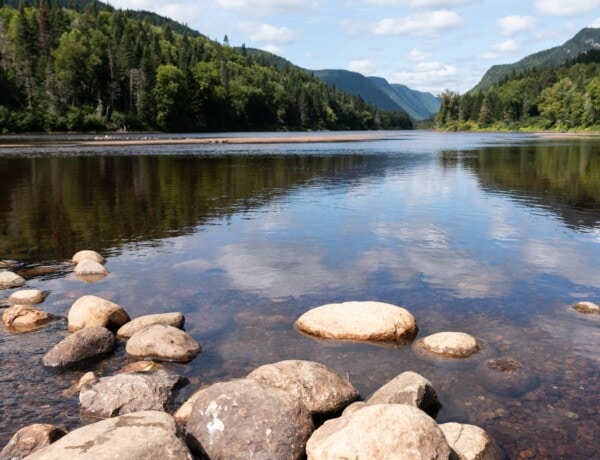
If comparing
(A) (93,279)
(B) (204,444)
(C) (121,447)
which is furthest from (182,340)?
(A) (93,279)

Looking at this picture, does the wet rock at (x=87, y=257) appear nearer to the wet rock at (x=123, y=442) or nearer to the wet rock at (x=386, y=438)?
the wet rock at (x=123, y=442)

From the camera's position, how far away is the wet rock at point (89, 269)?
1829 centimetres

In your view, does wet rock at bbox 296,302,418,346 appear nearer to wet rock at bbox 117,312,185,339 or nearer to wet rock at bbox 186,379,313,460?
wet rock at bbox 117,312,185,339

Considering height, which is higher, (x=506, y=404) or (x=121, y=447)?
(x=121, y=447)

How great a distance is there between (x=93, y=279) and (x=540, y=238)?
18.9 metres

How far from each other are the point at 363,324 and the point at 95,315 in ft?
22.7

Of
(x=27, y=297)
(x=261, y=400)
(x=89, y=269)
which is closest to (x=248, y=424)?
(x=261, y=400)

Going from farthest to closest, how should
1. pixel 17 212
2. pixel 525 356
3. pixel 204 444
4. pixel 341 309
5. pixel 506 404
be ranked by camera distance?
pixel 17 212, pixel 341 309, pixel 525 356, pixel 506 404, pixel 204 444

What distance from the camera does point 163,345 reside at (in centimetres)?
1220

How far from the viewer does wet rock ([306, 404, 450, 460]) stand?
292 inches

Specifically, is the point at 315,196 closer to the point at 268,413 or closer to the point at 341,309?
the point at 341,309

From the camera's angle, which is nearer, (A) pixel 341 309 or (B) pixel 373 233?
(A) pixel 341 309

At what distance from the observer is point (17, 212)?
1166 inches

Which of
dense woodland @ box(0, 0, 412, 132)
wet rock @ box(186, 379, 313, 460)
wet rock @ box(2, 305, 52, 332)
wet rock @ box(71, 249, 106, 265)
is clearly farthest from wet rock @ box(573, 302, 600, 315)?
dense woodland @ box(0, 0, 412, 132)
